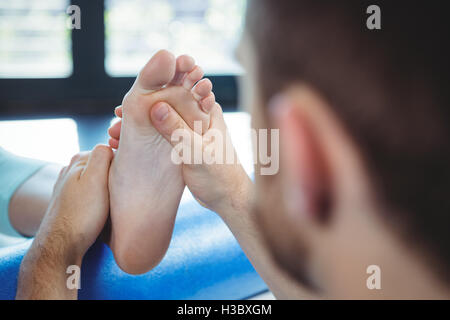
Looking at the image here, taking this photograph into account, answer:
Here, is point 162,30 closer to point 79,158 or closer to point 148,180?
point 79,158

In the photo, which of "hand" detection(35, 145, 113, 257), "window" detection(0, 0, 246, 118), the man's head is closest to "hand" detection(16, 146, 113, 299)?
"hand" detection(35, 145, 113, 257)

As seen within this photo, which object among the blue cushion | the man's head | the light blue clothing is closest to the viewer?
the man's head

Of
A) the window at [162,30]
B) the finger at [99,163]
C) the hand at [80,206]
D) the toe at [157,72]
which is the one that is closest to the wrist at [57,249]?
the hand at [80,206]

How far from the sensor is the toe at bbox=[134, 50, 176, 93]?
62 cm

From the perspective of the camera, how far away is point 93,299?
668 mm

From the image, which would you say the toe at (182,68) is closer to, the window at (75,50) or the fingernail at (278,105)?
the fingernail at (278,105)

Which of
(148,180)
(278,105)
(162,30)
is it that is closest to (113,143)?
(148,180)

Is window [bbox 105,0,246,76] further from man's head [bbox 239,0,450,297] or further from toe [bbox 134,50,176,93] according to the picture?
man's head [bbox 239,0,450,297]

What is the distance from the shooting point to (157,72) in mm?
631

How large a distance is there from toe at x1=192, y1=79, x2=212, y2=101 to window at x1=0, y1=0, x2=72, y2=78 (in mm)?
2249

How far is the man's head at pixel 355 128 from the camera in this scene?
0.85ft

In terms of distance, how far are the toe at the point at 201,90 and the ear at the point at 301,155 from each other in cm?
42

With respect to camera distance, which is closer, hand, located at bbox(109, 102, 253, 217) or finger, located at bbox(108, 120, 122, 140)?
hand, located at bbox(109, 102, 253, 217)
